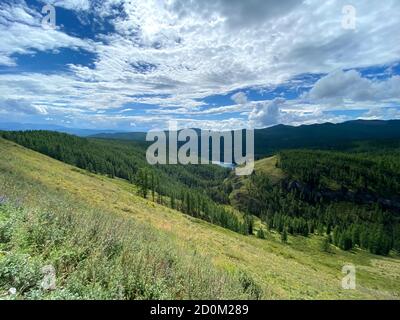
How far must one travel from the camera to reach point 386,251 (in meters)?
141

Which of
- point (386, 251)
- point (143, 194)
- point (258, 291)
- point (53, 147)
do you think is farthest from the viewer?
point (53, 147)

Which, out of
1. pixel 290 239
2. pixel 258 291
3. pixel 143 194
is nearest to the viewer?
pixel 258 291

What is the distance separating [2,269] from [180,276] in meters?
4.53

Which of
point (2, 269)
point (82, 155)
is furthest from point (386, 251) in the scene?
point (82, 155)

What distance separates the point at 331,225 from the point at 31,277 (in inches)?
8038

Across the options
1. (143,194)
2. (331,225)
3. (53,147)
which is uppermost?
(53,147)

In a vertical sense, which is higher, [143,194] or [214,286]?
[214,286]

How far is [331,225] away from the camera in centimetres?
18600

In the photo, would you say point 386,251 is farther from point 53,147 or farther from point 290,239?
point 53,147
